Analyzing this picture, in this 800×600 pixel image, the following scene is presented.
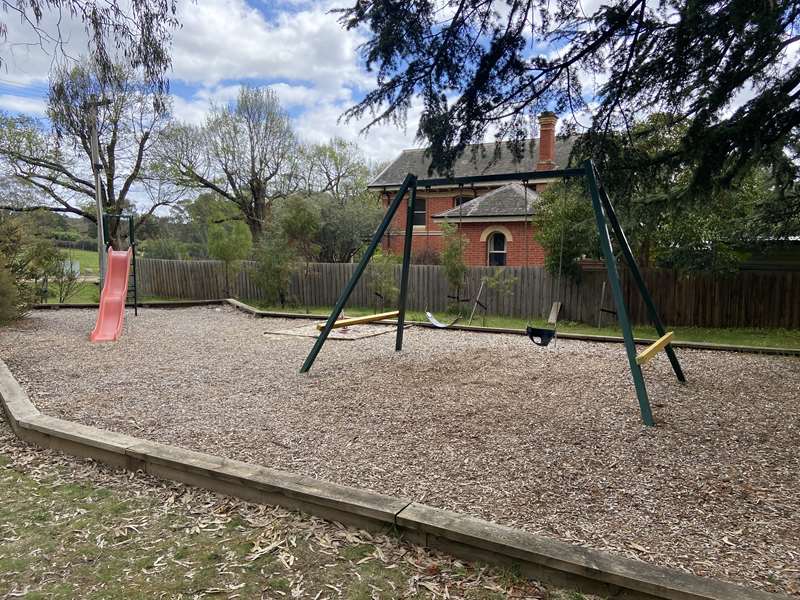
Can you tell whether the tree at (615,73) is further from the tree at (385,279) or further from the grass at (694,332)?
the tree at (385,279)

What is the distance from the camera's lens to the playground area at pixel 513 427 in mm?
2877

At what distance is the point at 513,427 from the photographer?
4.47 metres

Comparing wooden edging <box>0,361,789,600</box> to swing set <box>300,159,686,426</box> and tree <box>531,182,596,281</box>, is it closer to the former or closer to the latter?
swing set <box>300,159,686,426</box>

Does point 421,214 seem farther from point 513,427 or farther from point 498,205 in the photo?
point 513,427

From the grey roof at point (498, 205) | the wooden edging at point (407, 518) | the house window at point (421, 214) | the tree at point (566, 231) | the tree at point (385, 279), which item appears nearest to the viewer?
the wooden edging at point (407, 518)

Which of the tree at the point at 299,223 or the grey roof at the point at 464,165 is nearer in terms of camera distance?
the tree at the point at 299,223

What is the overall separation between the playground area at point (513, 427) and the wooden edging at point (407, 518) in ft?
0.88

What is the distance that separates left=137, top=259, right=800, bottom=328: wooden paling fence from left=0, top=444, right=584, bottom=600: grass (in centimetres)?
848

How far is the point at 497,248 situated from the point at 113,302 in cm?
1372

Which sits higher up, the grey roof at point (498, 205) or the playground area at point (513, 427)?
the grey roof at point (498, 205)

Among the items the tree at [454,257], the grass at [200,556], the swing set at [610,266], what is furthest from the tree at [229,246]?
the grass at [200,556]

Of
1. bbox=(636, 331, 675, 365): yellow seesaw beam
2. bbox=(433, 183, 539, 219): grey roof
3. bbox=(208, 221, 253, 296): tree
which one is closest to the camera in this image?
bbox=(636, 331, 675, 365): yellow seesaw beam

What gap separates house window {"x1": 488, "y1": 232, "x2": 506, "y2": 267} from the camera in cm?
2009

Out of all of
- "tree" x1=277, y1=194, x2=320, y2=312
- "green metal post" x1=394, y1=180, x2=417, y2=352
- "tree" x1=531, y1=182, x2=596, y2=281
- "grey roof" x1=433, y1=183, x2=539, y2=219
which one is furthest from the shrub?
"grey roof" x1=433, y1=183, x2=539, y2=219
